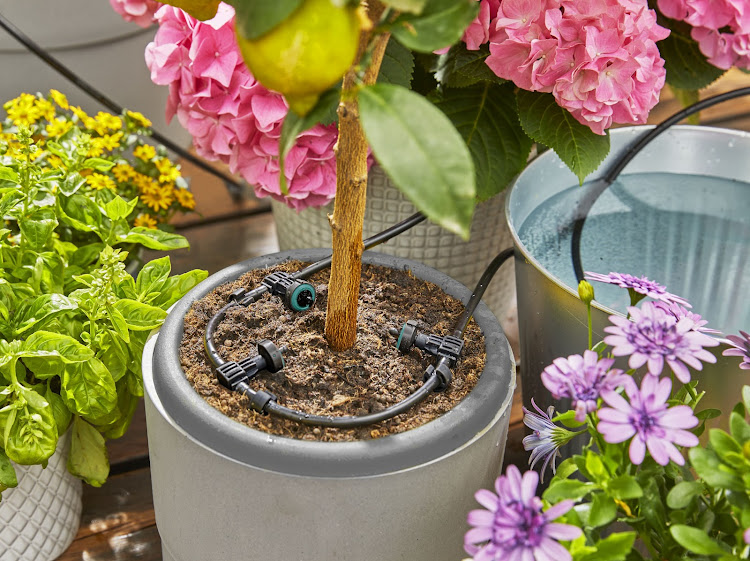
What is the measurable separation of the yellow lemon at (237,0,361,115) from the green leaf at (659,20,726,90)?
0.61 meters

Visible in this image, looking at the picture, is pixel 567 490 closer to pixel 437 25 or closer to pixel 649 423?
pixel 649 423

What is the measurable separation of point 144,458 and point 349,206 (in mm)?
459

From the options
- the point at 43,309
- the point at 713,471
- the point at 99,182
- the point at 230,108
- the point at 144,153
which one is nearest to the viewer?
the point at 713,471

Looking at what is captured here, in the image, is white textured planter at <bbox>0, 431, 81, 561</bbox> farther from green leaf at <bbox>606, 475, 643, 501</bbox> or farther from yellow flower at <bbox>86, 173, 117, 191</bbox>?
green leaf at <bbox>606, 475, 643, 501</bbox>

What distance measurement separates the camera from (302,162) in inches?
29.8

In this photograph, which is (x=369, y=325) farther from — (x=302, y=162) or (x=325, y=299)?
(x=302, y=162)

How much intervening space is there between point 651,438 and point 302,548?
228 millimetres

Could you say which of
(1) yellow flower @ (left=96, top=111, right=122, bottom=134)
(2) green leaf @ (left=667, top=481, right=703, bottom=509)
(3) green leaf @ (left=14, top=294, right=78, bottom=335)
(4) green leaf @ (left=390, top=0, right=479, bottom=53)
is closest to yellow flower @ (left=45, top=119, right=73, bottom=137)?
(1) yellow flower @ (left=96, top=111, right=122, bottom=134)

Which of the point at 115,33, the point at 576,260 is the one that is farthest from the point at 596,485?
the point at 115,33

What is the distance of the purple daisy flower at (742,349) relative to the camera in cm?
50

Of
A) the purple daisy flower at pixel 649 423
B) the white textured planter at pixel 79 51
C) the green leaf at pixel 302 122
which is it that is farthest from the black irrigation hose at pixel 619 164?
the white textured planter at pixel 79 51

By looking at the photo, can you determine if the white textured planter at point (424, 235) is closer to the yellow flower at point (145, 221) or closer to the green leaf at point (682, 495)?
the yellow flower at point (145, 221)

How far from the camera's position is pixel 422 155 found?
330 millimetres

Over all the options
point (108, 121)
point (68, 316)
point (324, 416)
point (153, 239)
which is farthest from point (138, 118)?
point (324, 416)
